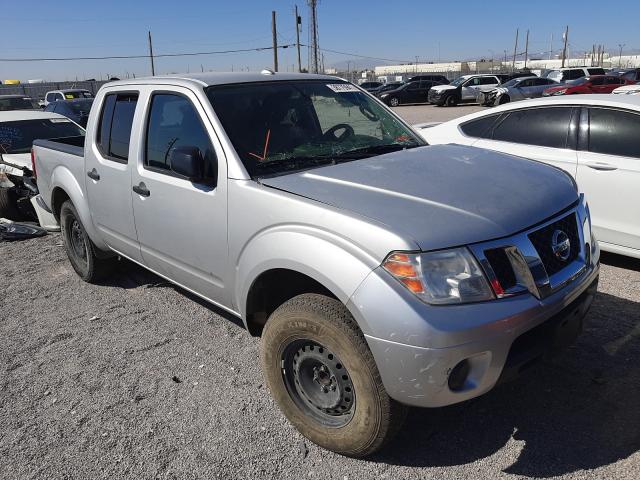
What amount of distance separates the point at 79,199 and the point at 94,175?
508mm

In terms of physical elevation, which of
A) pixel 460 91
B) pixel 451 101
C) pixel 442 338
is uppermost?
pixel 442 338

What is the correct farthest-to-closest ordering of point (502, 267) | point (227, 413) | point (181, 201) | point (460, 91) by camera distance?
1. point (460, 91)
2. point (181, 201)
3. point (227, 413)
4. point (502, 267)

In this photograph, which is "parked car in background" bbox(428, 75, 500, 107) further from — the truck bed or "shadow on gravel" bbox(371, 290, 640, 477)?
"shadow on gravel" bbox(371, 290, 640, 477)

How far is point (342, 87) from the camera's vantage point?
13.4ft

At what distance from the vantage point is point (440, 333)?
7.04 feet

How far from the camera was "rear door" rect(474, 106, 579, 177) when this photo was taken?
5.14 meters

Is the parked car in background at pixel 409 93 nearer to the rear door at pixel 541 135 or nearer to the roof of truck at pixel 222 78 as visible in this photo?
the rear door at pixel 541 135

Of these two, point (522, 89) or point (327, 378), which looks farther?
point (522, 89)

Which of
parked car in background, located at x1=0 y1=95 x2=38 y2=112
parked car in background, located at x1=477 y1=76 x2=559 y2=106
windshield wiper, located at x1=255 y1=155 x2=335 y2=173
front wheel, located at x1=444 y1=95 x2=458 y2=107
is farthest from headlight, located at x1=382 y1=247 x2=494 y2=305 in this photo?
front wheel, located at x1=444 y1=95 x2=458 y2=107

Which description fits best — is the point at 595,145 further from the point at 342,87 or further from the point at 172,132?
the point at 172,132

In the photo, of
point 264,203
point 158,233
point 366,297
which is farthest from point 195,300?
point 366,297

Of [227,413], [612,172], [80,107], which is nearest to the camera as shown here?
[227,413]

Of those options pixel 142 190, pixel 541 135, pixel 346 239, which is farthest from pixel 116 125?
pixel 541 135

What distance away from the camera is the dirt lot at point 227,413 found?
2664 mm
